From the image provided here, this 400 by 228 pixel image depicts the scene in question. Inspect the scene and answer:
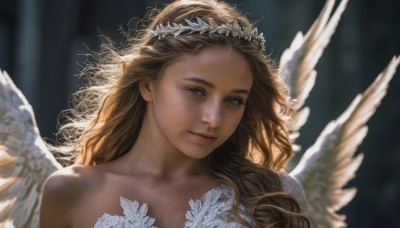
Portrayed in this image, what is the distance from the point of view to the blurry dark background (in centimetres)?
716

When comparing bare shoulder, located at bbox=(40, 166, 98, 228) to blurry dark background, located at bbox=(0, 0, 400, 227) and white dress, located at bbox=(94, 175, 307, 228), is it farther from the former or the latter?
blurry dark background, located at bbox=(0, 0, 400, 227)

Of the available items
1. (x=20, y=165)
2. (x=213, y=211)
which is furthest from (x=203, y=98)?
(x=20, y=165)

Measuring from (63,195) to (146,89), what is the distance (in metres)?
0.41

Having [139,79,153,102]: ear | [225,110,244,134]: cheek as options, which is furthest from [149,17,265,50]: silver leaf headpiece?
[225,110,244,134]: cheek

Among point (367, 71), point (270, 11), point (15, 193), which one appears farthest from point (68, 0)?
point (15, 193)

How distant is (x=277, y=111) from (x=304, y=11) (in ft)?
13.3

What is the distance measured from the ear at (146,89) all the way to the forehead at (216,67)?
11cm

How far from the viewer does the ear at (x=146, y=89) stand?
Result: 297 centimetres

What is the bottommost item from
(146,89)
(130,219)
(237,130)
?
(130,219)

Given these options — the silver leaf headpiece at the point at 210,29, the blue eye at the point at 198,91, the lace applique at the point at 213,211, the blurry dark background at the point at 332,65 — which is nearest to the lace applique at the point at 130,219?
the lace applique at the point at 213,211

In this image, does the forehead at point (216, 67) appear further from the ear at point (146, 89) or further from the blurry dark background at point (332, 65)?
the blurry dark background at point (332, 65)

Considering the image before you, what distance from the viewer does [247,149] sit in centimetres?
319

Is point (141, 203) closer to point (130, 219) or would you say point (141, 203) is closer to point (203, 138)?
point (130, 219)

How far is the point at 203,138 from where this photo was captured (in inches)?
108
